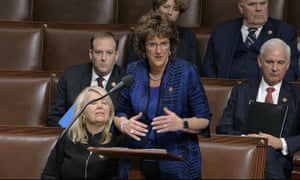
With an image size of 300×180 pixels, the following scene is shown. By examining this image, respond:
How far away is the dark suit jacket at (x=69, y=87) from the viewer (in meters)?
2.43

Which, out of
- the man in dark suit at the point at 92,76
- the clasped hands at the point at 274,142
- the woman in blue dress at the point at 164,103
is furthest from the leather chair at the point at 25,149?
the clasped hands at the point at 274,142

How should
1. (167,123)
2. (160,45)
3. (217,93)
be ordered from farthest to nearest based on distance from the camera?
1. (217,93)
2. (160,45)
3. (167,123)

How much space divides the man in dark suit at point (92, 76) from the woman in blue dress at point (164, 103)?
56 centimetres

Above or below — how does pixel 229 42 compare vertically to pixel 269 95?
above

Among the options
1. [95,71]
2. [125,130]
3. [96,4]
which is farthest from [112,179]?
[96,4]

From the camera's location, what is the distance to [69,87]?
2441mm

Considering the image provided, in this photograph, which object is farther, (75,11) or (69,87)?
(75,11)

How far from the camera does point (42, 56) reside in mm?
2828

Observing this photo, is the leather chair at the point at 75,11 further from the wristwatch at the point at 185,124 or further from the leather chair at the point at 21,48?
the wristwatch at the point at 185,124

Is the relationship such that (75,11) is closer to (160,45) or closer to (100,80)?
(100,80)

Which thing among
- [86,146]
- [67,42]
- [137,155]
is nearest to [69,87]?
[67,42]

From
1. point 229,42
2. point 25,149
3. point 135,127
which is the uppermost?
point 229,42

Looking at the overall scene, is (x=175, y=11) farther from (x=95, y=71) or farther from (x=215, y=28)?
(x=95, y=71)

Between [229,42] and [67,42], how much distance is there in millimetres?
566
